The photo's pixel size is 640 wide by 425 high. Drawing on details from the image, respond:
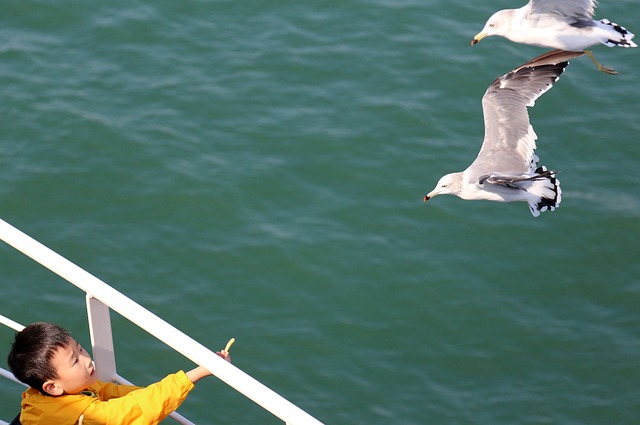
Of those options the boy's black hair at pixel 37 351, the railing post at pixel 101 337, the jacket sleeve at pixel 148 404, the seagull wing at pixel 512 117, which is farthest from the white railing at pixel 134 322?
the seagull wing at pixel 512 117

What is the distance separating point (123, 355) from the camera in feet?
27.4

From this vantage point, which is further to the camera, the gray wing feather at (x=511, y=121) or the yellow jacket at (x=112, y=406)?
the gray wing feather at (x=511, y=121)

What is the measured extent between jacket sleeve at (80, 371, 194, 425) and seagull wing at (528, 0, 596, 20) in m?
5.35

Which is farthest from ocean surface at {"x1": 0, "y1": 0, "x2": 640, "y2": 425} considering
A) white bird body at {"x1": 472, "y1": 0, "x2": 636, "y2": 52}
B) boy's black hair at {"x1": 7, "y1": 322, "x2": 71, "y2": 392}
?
boy's black hair at {"x1": 7, "y1": 322, "x2": 71, "y2": 392}

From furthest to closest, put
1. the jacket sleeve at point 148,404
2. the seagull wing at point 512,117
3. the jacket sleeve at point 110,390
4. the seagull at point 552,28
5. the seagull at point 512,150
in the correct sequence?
the seagull wing at point 512,117
the seagull at point 512,150
the seagull at point 552,28
the jacket sleeve at point 110,390
the jacket sleeve at point 148,404

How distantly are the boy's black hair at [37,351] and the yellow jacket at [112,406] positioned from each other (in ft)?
0.25

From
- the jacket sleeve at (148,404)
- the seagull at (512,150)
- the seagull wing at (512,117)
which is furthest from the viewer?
the seagull wing at (512,117)

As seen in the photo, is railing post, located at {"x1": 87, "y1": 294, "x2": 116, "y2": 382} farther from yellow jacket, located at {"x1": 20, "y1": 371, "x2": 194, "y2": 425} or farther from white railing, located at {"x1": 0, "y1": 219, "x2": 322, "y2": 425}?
yellow jacket, located at {"x1": 20, "y1": 371, "x2": 194, "y2": 425}

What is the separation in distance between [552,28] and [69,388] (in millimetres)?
5454

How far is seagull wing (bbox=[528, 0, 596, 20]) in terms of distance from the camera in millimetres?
7816

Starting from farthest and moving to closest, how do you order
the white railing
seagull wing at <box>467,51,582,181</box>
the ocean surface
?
the ocean surface < seagull wing at <box>467,51,582,181</box> < the white railing

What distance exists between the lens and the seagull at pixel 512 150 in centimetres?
815

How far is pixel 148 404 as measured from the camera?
10.7 feet

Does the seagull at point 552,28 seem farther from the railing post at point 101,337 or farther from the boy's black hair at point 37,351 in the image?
the boy's black hair at point 37,351
